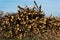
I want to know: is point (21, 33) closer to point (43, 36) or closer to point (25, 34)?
point (25, 34)

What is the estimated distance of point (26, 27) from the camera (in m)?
12.9

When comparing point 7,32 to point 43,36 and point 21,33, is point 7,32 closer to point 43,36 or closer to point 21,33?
point 21,33

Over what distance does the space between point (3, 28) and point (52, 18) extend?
2760mm

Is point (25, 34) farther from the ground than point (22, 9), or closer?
closer

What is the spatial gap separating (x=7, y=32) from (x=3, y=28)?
0.32m

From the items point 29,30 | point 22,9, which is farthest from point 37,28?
point 22,9

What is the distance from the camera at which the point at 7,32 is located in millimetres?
→ 12820

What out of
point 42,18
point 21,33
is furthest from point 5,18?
point 42,18

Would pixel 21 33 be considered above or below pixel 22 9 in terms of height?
below

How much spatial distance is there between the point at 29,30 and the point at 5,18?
145 cm

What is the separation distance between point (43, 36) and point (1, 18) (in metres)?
2.48

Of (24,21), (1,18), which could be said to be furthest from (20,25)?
(1,18)

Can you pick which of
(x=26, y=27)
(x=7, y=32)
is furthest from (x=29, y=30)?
(x=7, y=32)

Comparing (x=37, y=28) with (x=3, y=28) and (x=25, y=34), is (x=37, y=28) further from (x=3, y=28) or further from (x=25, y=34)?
(x=3, y=28)
